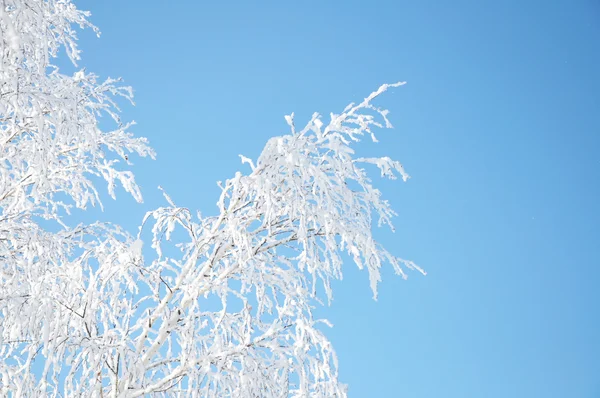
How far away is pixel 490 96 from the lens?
116 m

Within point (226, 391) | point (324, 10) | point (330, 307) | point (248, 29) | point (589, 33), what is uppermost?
point (248, 29)

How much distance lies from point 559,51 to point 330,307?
91554mm

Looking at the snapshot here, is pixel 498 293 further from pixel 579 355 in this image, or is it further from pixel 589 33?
pixel 589 33

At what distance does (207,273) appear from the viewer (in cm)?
357

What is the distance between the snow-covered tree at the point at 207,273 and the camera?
3.16 metres

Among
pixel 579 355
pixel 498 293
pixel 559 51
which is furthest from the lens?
pixel 498 293

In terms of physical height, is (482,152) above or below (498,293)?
above

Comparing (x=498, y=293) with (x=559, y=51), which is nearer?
(x=559, y=51)

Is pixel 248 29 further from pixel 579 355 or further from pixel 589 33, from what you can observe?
pixel 579 355

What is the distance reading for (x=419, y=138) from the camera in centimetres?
11925

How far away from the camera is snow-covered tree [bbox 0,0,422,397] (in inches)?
124

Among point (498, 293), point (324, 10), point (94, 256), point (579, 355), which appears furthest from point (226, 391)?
point (324, 10)

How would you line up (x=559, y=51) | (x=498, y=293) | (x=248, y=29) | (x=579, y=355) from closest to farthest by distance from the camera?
(x=579, y=355) → (x=559, y=51) → (x=498, y=293) → (x=248, y=29)

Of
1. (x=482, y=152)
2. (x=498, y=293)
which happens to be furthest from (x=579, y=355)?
(x=482, y=152)
